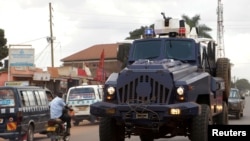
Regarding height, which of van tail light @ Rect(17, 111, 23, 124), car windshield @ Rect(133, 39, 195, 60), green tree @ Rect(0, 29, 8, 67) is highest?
green tree @ Rect(0, 29, 8, 67)

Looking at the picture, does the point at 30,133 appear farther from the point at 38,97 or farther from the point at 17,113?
the point at 38,97

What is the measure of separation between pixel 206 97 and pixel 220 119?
123 inches

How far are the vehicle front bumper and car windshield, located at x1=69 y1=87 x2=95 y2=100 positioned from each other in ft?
49.5

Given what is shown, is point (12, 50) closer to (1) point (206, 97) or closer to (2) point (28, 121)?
(2) point (28, 121)

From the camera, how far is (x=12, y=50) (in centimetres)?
3703

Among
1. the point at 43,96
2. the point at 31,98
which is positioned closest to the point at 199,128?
the point at 31,98

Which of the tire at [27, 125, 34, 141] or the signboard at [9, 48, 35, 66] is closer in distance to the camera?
the tire at [27, 125, 34, 141]

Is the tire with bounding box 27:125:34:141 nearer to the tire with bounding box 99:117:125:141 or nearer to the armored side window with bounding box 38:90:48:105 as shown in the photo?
the armored side window with bounding box 38:90:48:105

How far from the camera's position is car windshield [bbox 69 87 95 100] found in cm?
2547

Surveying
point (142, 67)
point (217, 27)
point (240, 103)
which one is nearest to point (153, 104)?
point (142, 67)

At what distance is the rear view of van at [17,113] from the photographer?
604 inches

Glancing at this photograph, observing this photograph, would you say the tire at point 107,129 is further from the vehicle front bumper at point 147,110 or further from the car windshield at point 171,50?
the car windshield at point 171,50

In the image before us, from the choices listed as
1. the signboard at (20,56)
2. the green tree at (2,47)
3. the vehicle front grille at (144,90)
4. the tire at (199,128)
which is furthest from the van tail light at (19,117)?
the green tree at (2,47)

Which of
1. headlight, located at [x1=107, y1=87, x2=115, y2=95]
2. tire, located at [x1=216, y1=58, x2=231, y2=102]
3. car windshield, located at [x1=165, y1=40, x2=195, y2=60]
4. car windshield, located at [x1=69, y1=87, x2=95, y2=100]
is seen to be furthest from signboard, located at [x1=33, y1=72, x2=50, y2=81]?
headlight, located at [x1=107, y1=87, x2=115, y2=95]
